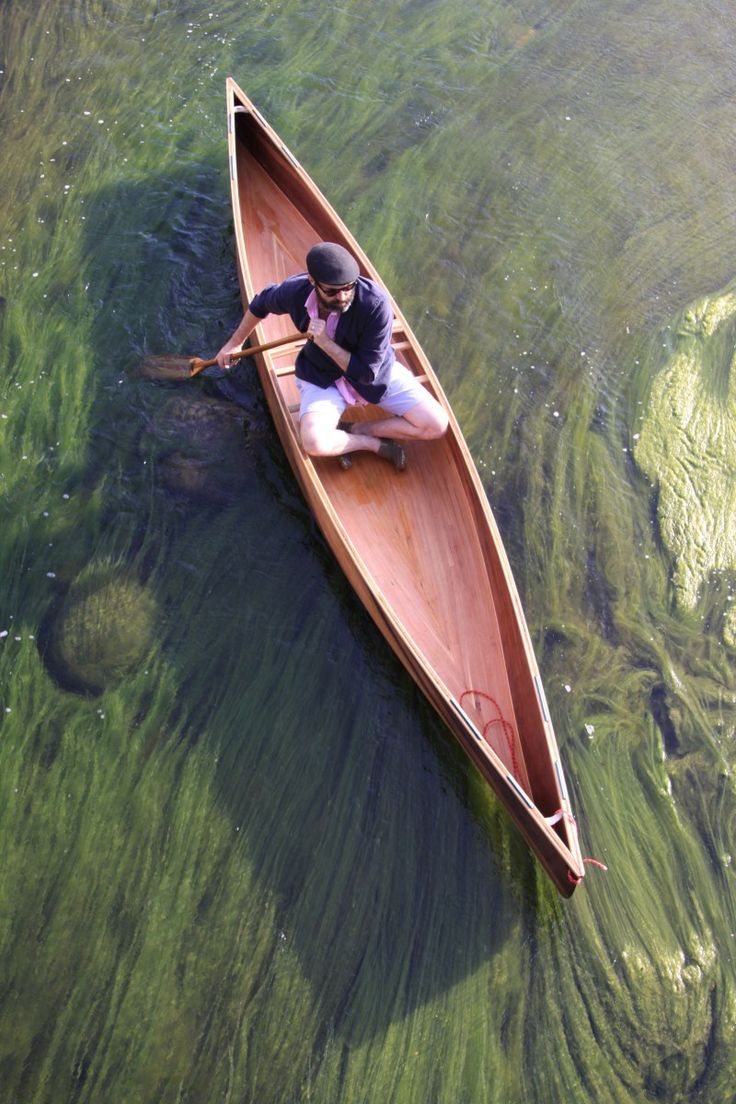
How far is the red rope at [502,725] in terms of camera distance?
319cm

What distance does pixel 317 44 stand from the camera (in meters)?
5.75

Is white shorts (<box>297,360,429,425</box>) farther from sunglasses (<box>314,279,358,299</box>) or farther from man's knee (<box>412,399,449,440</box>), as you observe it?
sunglasses (<box>314,279,358,299</box>)

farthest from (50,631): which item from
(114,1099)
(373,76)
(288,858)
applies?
(373,76)

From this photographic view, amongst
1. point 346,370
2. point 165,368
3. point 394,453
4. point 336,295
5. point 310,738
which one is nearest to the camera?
point 336,295

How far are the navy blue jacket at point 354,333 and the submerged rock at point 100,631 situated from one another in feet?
3.87

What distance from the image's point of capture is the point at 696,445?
13.9 feet

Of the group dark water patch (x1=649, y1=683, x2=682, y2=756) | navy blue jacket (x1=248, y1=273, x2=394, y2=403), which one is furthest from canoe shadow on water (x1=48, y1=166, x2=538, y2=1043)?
dark water patch (x1=649, y1=683, x2=682, y2=756)

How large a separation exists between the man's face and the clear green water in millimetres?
993

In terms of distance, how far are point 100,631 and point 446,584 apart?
1.43m

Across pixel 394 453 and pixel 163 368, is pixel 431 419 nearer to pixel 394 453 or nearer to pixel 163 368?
pixel 394 453

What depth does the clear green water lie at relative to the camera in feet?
9.86

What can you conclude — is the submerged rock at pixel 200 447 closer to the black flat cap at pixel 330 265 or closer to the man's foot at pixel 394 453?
the man's foot at pixel 394 453

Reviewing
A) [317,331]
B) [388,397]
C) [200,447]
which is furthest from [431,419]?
[200,447]

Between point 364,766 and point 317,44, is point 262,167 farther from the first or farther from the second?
point 364,766
